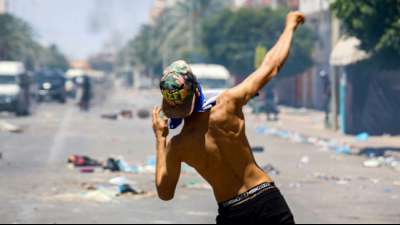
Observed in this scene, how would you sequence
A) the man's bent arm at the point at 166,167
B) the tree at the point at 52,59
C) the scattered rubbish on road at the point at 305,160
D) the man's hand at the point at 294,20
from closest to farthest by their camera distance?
the man's bent arm at the point at 166,167 → the man's hand at the point at 294,20 → the scattered rubbish on road at the point at 305,160 → the tree at the point at 52,59

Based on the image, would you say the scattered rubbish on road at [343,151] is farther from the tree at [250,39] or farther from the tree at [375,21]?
the tree at [250,39]

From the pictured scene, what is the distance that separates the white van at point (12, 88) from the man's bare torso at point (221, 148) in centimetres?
4173

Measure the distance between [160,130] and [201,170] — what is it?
308 millimetres

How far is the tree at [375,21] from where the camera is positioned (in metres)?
23.7

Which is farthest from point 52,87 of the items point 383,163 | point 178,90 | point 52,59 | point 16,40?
point 52,59

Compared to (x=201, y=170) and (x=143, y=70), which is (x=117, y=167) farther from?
(x=143, y=70)

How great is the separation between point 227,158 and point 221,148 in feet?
0.21

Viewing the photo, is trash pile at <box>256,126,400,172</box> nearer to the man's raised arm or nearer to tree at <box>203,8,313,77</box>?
the man's raised arm

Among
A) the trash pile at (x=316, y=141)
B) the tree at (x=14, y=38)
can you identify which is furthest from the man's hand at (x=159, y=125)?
the tree at (x=14, y=38)

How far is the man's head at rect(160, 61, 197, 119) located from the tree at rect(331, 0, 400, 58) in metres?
18.3

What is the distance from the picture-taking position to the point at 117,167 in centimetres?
2022

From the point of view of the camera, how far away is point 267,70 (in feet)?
19.1

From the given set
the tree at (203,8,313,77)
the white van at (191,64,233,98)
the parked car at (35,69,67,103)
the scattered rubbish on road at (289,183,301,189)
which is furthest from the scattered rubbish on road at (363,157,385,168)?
the parked car at (35,69,67,103)

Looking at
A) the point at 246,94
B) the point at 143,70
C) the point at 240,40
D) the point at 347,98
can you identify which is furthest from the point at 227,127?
the point at 143,70
